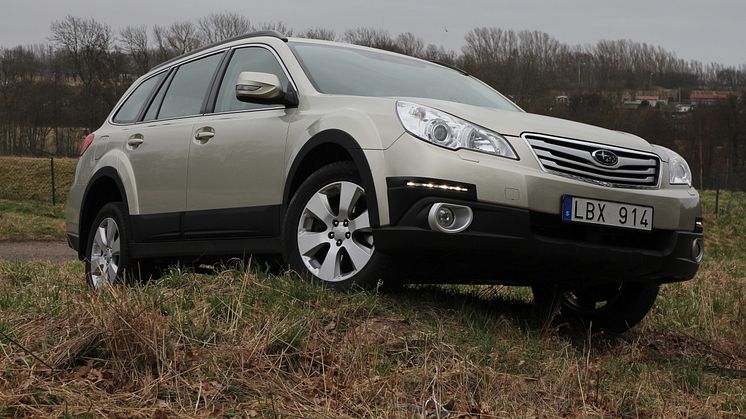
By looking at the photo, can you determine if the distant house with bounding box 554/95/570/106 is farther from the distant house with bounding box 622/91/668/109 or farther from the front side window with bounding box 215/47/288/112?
the front side window with bounding box 215/47/288/112

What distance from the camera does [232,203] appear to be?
5.27 meters

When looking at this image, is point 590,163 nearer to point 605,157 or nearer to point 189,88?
point 605,157

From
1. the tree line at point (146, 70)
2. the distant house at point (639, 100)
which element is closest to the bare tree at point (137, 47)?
the tree line at point (146, 70)

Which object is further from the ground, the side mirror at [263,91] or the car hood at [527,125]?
the side mirror at [263,91]

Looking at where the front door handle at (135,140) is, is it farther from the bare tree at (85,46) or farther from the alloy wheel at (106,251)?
the bare tree at (85,46)

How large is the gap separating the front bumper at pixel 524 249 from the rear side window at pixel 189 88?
236cm

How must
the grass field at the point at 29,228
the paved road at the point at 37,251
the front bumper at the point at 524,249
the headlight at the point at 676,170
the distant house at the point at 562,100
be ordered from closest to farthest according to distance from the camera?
the front bumper at the point at 524,249 → the headlight at the point at 676,170 → the paved road at the point at 37,251 → the grass field at the point at 29,228 → the distant house at the point at 562,100

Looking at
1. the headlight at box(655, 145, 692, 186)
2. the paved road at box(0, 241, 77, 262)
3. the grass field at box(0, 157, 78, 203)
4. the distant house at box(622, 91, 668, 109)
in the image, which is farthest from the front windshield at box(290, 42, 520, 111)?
the distant house at box(622, 91, 668, 109)

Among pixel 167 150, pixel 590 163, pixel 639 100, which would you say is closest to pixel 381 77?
pixel 590 163

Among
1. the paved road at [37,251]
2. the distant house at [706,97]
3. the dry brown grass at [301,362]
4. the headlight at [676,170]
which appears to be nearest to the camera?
the dry brown grass at [301,362]

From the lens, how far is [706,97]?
70.2 metres

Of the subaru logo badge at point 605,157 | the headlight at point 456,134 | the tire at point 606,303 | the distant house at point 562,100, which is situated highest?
the headlight at point 456,134

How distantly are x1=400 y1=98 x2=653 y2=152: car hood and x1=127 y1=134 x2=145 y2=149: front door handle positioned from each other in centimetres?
259

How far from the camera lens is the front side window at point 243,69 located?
5484 mm
